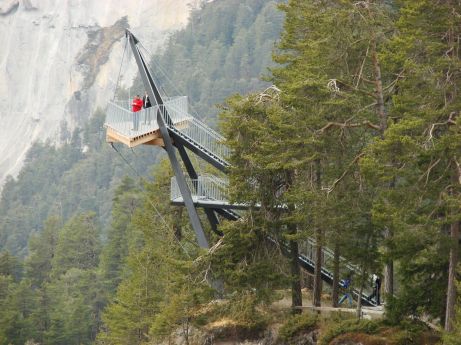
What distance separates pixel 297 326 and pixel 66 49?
13452 centimetres

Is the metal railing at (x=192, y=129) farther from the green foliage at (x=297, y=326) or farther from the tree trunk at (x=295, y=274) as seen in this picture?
the green foliage at (x=297, y=326)

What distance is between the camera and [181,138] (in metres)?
30.3

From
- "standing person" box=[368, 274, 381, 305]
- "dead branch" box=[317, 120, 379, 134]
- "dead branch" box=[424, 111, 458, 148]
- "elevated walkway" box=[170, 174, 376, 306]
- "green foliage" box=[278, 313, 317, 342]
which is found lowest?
"green foliage" box=[278, 313, 317, 342]

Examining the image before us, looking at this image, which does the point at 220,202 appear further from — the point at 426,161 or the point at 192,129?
the point at 426,161

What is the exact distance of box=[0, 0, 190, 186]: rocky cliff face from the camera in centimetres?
14950

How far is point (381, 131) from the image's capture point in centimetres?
2281

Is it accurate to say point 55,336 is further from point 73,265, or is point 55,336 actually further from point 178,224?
point 178,224

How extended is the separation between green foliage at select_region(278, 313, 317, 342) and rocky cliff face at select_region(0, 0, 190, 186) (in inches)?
4919

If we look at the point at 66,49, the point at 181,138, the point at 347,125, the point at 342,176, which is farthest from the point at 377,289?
the point at 66,49

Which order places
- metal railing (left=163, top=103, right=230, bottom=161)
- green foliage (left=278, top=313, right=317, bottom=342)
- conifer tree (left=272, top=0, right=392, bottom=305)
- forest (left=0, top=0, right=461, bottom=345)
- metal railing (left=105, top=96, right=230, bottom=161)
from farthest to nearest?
metal railing (left=163, top=103, right=230, bottom=161) → metal railing (left=105, top=96, right=230, bottom=161) → green foliage (left=278, top=313, right=317, bottom=342) → conifer tree (left=272, top=0, right=392, bottom=305) → forest (left=0, top=0, right=461, bottom=345)

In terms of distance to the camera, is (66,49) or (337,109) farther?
(66,49)

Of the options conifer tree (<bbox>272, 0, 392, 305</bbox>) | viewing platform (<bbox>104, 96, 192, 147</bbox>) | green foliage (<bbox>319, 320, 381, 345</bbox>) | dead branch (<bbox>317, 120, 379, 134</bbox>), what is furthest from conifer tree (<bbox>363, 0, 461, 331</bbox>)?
viewing platform (<bbox>104, 96, 192, 147</bbox>)

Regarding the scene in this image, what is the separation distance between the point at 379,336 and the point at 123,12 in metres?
139

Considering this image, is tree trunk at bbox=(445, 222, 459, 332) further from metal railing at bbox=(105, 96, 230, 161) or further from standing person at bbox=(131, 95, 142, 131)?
standing person at bbox=(131, 95, 142, 131)
